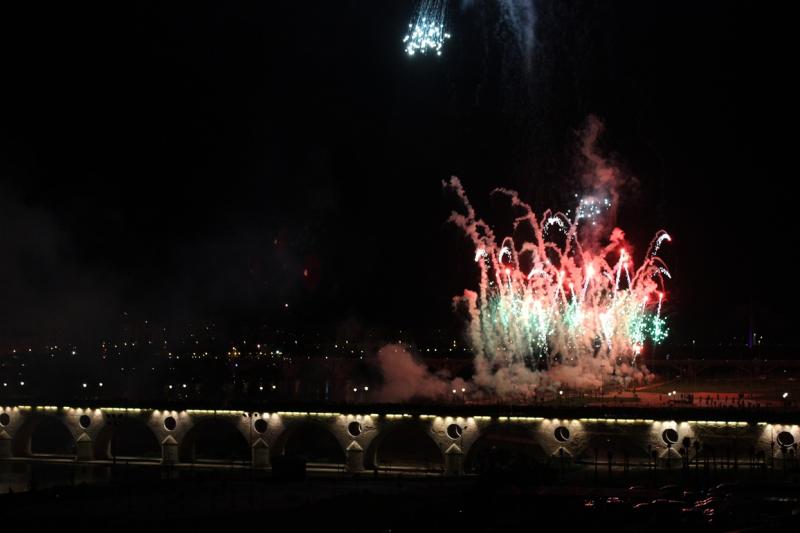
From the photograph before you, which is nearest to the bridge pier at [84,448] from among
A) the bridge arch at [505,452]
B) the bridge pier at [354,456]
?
the bridge pier at [354,456]

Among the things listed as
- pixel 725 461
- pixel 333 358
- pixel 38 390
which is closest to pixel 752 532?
pixel 725 461

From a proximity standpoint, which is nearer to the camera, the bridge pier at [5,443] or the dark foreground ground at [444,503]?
the dark foreground ground at [444,503]

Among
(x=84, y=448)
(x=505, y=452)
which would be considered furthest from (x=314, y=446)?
(x=505, y=452)

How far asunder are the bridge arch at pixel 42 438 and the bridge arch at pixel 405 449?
15.3 m

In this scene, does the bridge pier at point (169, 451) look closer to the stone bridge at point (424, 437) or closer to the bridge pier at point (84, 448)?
the stone bridge at point (424, 437)

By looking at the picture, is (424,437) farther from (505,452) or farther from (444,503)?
(444,503)

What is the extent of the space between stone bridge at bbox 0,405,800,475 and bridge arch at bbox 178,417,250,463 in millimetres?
102

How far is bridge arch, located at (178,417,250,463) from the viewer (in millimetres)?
43969

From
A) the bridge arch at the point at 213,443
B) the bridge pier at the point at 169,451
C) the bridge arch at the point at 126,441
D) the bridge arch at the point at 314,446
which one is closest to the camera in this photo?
the bridge pier at the point at 169,451

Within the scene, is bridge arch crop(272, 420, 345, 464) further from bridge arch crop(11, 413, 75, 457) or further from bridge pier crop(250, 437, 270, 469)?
bridge arch crop(11, 413, 75, 457)

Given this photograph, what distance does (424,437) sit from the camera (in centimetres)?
5325

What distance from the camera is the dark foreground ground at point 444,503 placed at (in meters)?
23.2

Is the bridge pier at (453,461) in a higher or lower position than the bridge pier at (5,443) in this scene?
lower

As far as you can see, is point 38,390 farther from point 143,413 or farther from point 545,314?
point 545,314
